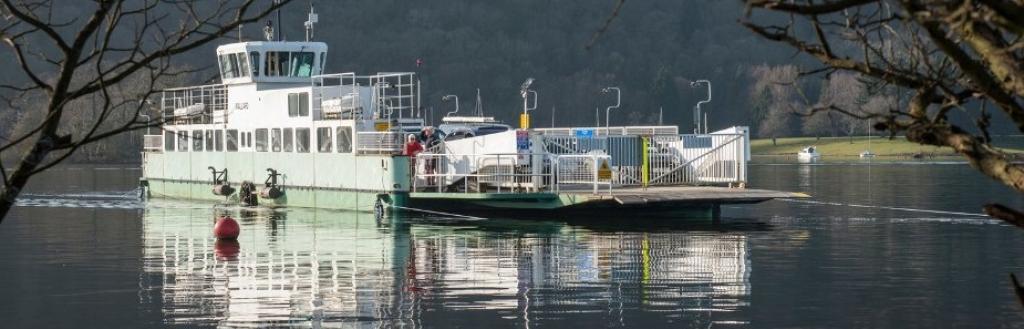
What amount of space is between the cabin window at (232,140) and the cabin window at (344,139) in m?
7.68

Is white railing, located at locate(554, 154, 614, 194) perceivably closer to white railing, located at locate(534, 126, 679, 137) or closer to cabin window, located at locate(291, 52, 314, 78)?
white railing, located at locate(534, 126, 679, 137)

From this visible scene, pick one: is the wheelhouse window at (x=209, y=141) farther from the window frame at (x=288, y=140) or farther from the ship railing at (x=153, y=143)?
the window frame at (x=288, y=140)

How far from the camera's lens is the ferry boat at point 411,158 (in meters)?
39.7

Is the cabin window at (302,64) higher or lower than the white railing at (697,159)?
higher

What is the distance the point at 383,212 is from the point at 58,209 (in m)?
15.7

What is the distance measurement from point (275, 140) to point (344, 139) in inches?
181

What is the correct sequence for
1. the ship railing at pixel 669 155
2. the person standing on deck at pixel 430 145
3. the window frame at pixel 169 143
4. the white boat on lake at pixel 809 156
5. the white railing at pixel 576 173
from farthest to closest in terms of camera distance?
the white boat on lake at pixel 809 156
the window frame at pixel 169 143
the person standing on deck at pixel 430 145
the ship railing at pixel 669 155
the white railing at pixel 576 173

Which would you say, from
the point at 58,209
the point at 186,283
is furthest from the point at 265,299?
the point at 58,209

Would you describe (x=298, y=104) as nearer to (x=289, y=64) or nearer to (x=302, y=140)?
(x=302, y=140)

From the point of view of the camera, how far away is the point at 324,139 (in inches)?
1809

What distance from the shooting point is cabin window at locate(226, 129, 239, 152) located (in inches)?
2041

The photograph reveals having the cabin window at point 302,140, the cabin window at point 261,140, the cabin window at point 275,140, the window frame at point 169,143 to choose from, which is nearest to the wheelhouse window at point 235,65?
the cabin window at point 261,140

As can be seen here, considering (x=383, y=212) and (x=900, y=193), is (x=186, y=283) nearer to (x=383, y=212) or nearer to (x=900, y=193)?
(x=383, y=212)

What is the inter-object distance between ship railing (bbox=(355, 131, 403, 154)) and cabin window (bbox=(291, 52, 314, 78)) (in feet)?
30.6
